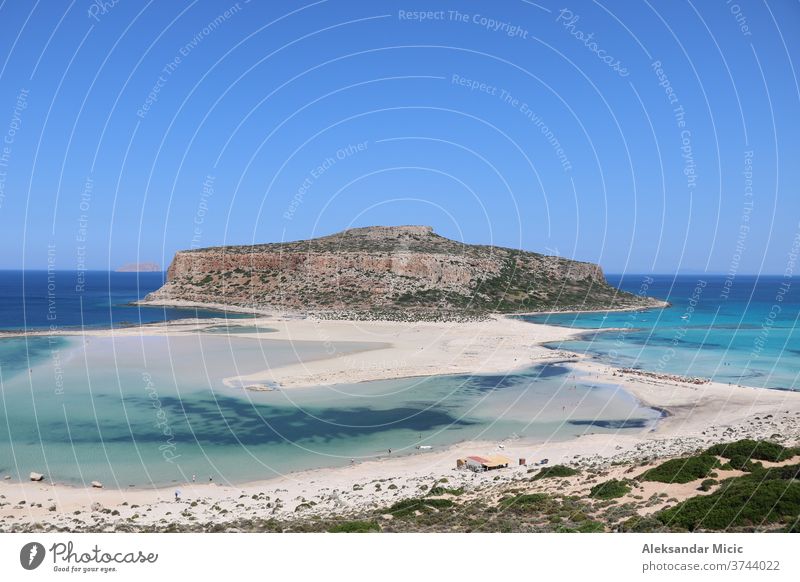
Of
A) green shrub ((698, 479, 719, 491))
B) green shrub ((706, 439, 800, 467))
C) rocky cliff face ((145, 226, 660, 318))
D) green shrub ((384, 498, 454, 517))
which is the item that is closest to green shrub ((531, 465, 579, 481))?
green shrub ((384, 498, 454, 517))

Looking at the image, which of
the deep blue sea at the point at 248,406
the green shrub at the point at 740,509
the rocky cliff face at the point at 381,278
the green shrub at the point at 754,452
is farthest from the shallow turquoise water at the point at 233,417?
the rocky cliff face at the point at 381,278

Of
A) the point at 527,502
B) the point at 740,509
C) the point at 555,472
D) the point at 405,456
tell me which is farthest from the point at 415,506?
the point at 405,456

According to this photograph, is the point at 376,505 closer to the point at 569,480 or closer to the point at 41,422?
the point at 569,480

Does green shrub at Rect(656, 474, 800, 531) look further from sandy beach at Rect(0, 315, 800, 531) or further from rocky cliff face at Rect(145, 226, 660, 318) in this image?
rocky cliff face at Rect(145, 226, 660, 318)

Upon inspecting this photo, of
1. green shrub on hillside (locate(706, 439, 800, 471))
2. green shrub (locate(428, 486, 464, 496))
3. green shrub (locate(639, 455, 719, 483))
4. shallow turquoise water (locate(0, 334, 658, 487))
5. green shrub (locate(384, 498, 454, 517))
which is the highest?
green shrub on hillside (locate(706, 439, 800, 471))

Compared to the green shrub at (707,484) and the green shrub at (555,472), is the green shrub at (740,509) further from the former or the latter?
the green shrub at (555,472)

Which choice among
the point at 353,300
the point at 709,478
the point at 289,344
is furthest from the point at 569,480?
the point at 353,300
